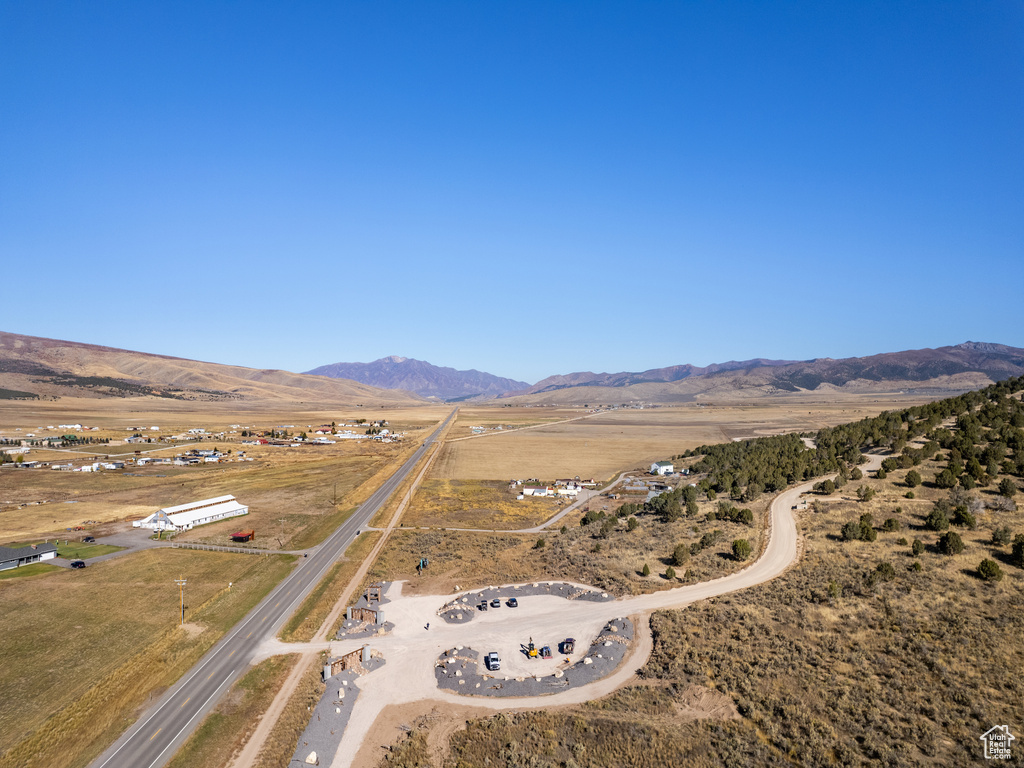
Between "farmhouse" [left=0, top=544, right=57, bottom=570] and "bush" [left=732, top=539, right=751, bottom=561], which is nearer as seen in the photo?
"bush" [left=732, top=539, right=751, bottom=561]

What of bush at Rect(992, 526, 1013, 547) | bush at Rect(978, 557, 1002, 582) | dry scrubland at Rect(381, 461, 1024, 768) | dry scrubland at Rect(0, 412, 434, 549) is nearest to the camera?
dry scrubland at Rect(381, 461, 1024, 768)

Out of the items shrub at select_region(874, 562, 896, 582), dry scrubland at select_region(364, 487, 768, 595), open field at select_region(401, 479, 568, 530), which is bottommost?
open field at select_region(401, 479, 568, 530)

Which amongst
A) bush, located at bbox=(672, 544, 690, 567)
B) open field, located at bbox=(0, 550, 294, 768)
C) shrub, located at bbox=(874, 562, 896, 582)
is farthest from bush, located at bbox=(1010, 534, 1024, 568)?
open field, located at bbox=(0, 550, 294, 768)

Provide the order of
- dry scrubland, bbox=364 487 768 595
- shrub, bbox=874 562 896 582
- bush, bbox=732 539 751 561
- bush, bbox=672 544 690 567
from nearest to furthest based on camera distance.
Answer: shrub, bbox=874 562 896 582, bush, bbox=732 539 751 561, dry scrubland, bbox=364 487 768 595, bush, bbox=672 544 690 567

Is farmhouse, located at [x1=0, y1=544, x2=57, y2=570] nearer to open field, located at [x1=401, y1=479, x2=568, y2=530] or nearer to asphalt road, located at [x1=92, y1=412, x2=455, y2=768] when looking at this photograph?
asphalt road, located at [x1=92, y1=412, x2=455, y2=768]

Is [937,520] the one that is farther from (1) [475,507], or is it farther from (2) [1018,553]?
(1) [475,507]

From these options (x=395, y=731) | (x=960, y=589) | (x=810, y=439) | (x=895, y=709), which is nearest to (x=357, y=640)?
(x=395, y=731)
